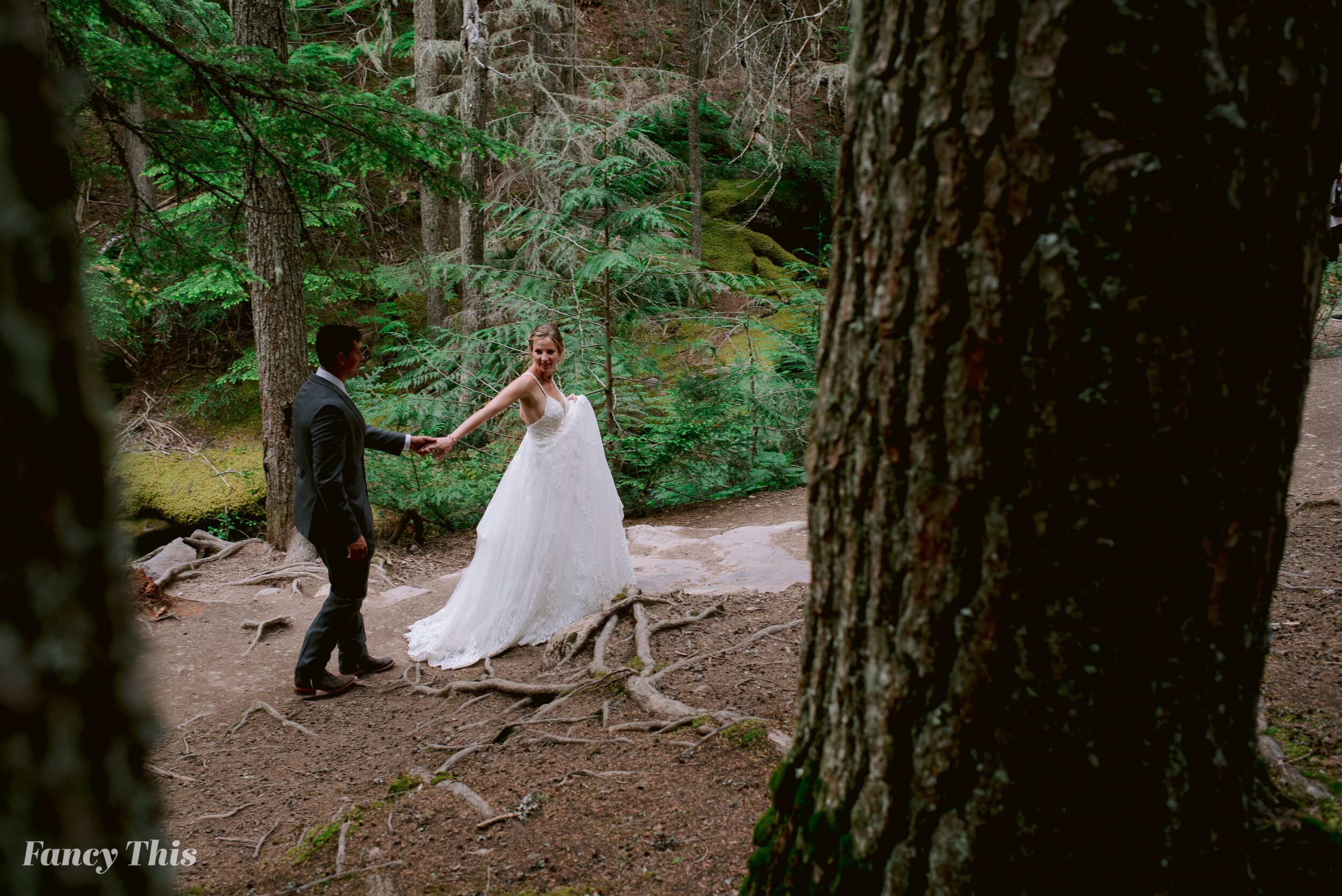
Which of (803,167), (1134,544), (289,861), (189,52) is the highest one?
(803,167)

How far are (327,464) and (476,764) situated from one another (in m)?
2.33

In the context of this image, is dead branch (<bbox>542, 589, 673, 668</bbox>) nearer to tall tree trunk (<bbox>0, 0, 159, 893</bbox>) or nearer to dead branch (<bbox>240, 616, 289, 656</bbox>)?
dead branch (<bbox>240, 616, 289, 656</bbox>)

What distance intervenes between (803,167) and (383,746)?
61.3 feet

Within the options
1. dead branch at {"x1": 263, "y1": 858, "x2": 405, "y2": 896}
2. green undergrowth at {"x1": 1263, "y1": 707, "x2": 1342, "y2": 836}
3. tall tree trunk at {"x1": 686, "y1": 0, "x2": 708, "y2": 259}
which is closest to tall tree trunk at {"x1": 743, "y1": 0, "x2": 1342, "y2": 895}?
green undergrowth at {"x1": 1263, "y1": 707, "x2": 1342, "y2": 836}

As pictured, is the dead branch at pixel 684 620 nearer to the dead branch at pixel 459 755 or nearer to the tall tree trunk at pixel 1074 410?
the dead branch at pixel 459 755

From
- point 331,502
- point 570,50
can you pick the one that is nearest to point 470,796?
point 331,502

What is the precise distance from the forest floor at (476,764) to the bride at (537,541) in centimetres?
34

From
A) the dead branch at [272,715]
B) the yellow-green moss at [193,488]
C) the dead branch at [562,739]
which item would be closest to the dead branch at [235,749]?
the dead branch at [272,715]

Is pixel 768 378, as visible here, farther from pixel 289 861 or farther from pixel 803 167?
pixel 803 167

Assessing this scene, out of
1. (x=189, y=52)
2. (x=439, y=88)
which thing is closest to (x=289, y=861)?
(x=189, y=52)

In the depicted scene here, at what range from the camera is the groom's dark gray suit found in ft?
15.6

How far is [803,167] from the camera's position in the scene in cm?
1947

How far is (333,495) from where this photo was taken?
4.78 metres

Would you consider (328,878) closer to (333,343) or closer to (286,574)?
(333,343)
